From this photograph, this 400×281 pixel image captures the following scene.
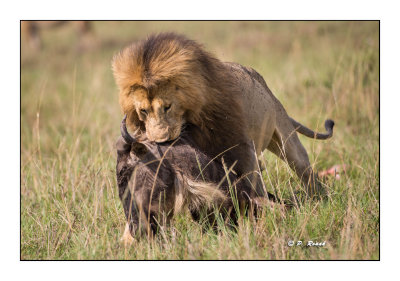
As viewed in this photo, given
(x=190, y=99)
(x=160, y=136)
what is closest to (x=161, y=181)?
(x=160, y=136)

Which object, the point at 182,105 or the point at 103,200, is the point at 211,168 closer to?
the point at 182,105

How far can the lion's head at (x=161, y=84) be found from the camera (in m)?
3.21

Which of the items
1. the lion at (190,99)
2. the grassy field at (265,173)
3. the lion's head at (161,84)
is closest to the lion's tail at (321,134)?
the grassy field at (265,173)

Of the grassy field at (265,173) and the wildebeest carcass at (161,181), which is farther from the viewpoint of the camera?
the grassy field at (265,173)

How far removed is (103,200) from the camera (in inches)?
161

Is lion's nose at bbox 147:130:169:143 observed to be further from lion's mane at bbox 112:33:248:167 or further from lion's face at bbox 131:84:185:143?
lion's mane at bbox 112:33:248:167

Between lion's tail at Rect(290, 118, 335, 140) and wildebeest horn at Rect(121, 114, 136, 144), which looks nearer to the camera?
wildebeest horn at Rect(121, 114, 136, 144)

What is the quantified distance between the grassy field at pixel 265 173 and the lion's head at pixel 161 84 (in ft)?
1.95

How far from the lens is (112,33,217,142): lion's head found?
321cm

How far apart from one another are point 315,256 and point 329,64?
5.15m

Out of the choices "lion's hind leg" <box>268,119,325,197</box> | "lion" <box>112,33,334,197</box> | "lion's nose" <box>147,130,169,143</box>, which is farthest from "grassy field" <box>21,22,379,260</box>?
"lion's nose" <box>147,130,169,143</box>

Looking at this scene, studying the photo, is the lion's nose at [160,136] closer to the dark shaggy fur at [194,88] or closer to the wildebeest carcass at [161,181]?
the wildebeest carcass at [161,181]

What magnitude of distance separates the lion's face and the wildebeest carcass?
0.06m

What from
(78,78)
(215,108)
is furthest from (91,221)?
(78,78)
